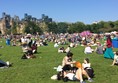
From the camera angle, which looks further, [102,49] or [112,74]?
[102,49]

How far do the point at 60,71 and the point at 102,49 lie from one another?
10.7 meters

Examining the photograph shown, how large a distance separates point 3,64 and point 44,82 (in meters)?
4.39

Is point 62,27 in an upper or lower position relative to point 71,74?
upper

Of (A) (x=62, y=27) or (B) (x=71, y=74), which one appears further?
(A) (x=62, y=27)

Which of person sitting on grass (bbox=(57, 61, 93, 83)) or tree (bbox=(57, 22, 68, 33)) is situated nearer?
person sitting on grass (bbox=(57, 61, 93, 83))

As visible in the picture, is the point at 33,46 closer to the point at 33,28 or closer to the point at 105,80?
the point at 105,80

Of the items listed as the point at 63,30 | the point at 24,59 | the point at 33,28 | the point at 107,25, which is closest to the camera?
the point at 24,59

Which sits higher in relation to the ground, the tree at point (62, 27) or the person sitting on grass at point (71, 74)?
the tree at point (62, 27)

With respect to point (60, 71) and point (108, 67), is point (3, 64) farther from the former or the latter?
point (108, 67)

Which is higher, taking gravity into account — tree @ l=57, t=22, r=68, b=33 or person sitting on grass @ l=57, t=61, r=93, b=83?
tree @ l=57, t=22, r=68, b=33

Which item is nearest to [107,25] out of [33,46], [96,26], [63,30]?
[96,26]

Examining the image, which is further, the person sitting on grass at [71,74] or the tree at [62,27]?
the tree at [62,27]

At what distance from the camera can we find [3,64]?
17391 mm

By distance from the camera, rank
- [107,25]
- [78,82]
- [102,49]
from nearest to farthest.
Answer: [78,82], [102,49], [107,25]
